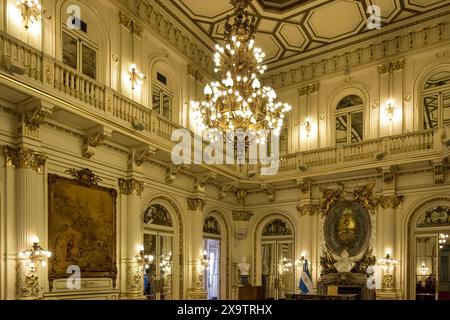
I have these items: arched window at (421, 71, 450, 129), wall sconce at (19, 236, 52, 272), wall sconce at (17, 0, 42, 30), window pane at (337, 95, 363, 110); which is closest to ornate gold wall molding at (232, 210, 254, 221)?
window pane at (337, 95, 363, 110)

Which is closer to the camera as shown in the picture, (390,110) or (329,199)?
(390,110)

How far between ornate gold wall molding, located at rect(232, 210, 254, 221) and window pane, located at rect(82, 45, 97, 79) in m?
7.65

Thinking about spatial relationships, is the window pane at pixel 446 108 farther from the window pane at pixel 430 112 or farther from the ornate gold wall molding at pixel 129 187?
the ornate gold wall molding at pixel 129 187

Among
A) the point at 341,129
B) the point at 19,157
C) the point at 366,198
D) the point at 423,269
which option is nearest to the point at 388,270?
the point at 423,269

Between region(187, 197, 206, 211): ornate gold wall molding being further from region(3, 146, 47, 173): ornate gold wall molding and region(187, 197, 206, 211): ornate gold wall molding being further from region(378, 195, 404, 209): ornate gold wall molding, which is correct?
region(3, 146, 47, 173): ornate gold wall molding

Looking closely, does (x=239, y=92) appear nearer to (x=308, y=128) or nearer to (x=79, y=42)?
(x=79, y=42)

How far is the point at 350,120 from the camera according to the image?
14.5 m

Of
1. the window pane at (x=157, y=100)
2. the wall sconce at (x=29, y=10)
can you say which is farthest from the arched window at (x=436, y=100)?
the wall sconce at (x=29, y=10)

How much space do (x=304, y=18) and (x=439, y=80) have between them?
4476mm

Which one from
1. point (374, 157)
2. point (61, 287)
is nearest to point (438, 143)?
point (374, 157)

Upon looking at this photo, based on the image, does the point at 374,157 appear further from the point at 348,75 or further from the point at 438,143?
the point at 348,75

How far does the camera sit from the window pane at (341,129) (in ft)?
47.9

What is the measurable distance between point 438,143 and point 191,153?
691 cm

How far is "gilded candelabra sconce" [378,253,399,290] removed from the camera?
41.3ft
